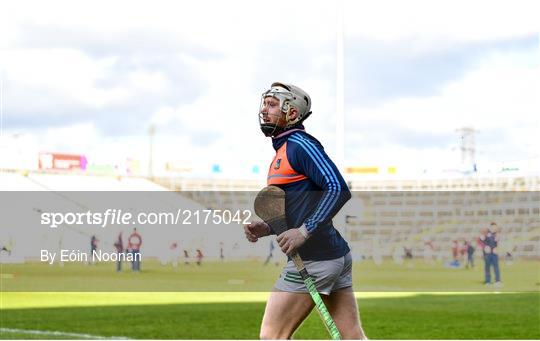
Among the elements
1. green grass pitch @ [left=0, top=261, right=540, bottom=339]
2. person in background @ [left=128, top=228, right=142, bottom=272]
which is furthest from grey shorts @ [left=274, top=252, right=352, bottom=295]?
green grass pitch @ [left=0, top=261, right=540, bottom=339]

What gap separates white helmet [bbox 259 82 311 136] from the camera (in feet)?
15.1

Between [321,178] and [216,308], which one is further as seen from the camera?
[216,308]

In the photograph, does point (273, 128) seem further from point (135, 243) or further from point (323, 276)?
point (135, 243)

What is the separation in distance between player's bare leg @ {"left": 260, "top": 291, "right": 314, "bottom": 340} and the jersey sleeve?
19.6 inches

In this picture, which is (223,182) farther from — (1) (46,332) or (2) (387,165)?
(1) (46,332)

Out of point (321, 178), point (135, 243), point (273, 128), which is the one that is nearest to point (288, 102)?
point (273, 128)

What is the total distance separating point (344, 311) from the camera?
5035 mm

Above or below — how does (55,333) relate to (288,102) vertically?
below

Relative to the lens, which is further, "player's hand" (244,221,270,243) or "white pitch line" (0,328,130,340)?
"white pitch line" (0,328,130,340)

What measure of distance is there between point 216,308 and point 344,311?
42.1 feet

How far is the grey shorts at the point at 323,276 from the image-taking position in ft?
15.6

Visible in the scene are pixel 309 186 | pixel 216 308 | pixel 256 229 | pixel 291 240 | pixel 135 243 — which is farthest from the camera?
pixel 216 308

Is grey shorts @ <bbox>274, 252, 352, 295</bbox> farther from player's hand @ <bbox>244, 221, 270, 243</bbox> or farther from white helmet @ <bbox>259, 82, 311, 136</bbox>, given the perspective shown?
white helmet @ <bbox>259, 82, 311, 136</bbox>

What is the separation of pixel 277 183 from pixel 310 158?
21cm
